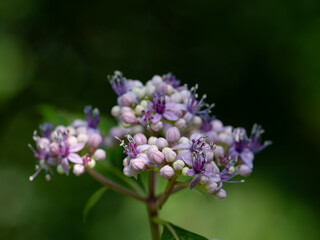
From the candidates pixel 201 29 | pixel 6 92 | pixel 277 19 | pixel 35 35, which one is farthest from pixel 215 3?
pixel 6 92

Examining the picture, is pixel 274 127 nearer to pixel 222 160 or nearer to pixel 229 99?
pixel 229 99

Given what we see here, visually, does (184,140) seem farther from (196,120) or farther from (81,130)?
(81,130)

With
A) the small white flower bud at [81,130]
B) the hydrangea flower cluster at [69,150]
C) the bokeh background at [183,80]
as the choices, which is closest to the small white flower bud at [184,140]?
the hydrangea flower cluster at [69,150]

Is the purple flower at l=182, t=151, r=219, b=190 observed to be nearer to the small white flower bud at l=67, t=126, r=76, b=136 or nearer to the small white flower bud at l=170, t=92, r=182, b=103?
the small white flower bud at l=170, t=92, r=182, b=103

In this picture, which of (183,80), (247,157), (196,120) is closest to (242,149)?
(247,157)

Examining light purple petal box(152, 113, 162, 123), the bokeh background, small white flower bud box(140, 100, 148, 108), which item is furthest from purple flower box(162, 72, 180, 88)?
the bokeh background

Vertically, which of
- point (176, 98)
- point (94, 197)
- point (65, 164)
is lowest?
point (94, 197)
